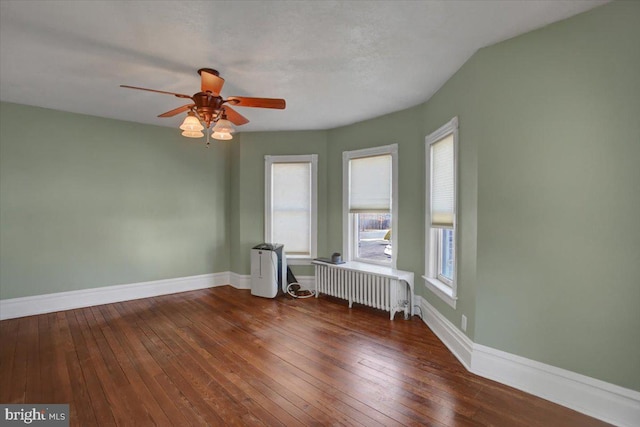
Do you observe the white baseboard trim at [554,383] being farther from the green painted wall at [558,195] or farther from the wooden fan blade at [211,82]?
the wooden fan blade at [211,82]

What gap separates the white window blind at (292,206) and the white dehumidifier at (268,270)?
1.20ft

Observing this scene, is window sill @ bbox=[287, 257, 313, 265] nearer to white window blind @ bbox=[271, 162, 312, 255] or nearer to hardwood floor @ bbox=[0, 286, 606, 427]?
white window blind @ bbox=[271, 162, 312, 255]

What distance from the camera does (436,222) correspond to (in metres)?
3.46

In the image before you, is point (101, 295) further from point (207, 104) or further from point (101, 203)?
point (207, 104)

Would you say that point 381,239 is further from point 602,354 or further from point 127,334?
point 127,334

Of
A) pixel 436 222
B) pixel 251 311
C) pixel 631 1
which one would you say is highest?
pixel 631 1

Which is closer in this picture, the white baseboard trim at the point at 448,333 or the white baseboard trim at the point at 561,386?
the white baseboard trim at the point at 561,386

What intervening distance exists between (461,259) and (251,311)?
9.18 feet

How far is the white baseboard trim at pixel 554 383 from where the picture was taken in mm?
1904

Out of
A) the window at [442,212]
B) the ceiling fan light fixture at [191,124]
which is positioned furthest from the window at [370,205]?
the ceiling fan light fixture at [191,124]

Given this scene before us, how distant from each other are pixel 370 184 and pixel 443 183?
1.31m

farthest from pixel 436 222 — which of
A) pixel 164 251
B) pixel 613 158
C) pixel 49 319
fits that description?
pixel 49 319

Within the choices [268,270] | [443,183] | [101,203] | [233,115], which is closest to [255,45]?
[233,115]

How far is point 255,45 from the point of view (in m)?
2.41
